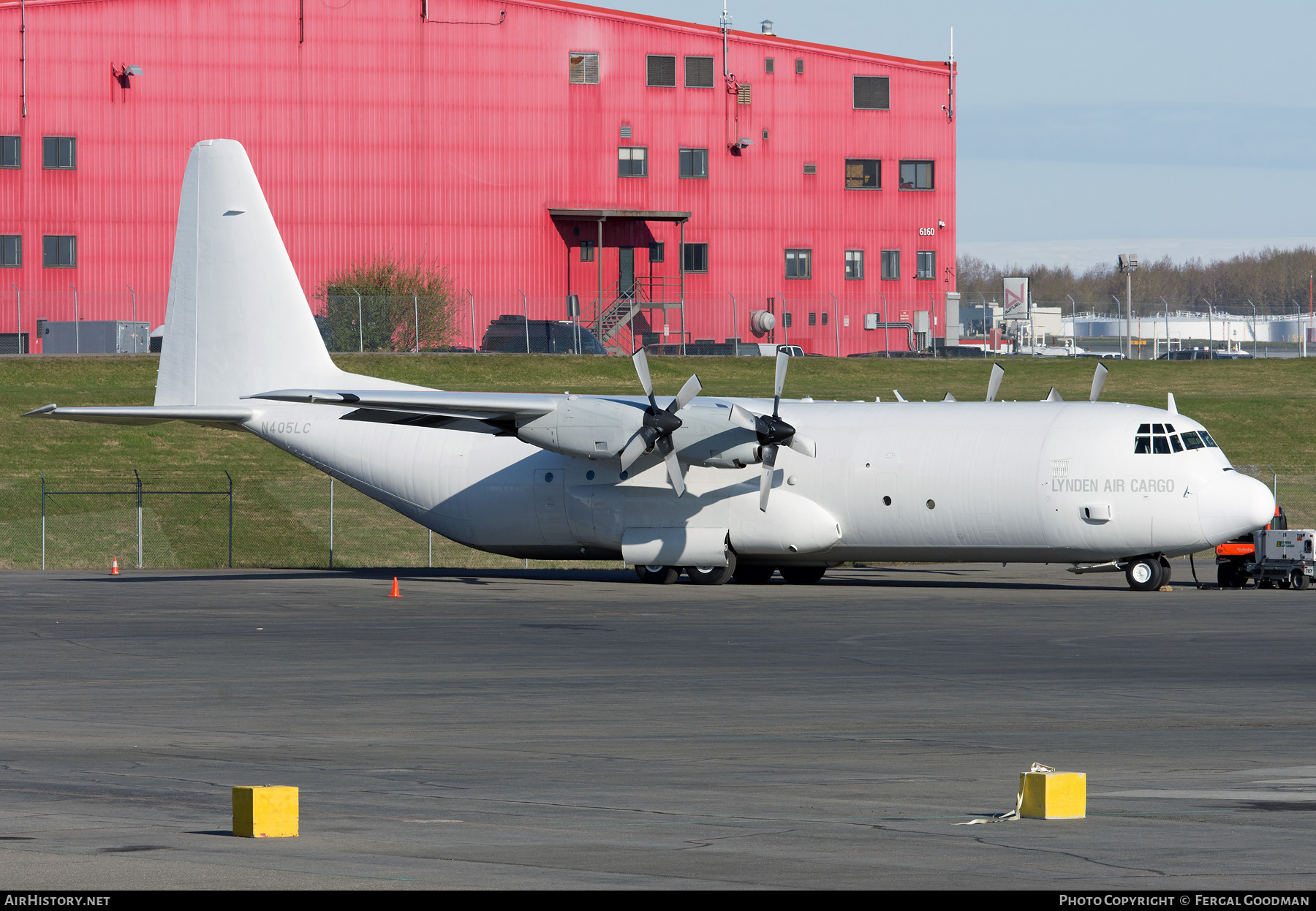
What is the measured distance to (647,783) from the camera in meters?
11.3

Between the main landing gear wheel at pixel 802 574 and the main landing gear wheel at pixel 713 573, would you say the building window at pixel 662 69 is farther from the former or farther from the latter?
the main landing gear wheel at pixel 713 573

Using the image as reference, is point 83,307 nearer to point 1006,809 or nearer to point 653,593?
point 653,593

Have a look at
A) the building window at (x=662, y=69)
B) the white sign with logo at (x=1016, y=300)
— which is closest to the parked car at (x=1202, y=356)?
the white sign with logo at (x=1016, y=300)

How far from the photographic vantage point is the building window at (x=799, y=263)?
74750 mm

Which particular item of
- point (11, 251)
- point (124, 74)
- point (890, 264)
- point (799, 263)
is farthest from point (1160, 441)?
point (11, 251)

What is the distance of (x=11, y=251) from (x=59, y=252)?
1898 millimetres

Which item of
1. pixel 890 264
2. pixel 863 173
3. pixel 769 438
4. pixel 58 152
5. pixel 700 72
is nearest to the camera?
pixel 769 438

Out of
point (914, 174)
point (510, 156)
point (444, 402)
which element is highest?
point (914, 174)

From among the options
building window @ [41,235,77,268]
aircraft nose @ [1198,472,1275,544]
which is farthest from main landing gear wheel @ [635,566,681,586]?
building window @ [41,235,77,268]

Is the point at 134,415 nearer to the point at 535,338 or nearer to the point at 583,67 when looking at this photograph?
the point at 535,338

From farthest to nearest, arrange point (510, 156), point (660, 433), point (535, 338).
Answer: point (510, 156) < point (535, 338) < point (660, 433)

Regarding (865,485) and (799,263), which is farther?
(799,263)

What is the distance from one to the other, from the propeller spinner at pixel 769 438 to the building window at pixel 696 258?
4326 cm

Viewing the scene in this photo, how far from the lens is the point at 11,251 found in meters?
66.6
